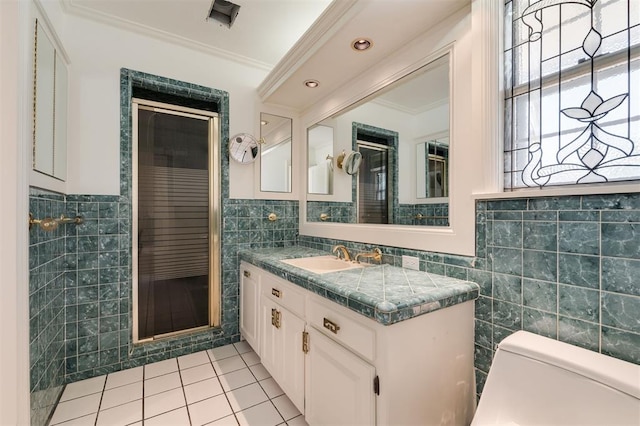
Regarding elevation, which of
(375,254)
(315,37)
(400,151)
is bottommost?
(375,254)

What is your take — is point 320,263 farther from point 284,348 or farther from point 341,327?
point 341,327

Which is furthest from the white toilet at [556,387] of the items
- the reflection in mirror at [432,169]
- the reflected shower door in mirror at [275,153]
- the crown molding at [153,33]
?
the crown molding at [153,33]

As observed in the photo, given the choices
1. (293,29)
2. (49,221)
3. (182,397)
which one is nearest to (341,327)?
(182,397)

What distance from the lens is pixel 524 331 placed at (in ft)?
3.89

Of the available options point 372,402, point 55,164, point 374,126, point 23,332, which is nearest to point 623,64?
point 374,126

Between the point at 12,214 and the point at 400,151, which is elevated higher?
the point at 400,151

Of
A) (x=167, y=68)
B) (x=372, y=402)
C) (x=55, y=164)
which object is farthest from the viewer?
(x=167, y=68)

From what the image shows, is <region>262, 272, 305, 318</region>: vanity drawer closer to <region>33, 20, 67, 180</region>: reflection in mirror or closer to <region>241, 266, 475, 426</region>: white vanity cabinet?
<region>241, 266, 475, 426</region>: white vanity cabinet

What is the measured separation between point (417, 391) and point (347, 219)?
1.38 metres

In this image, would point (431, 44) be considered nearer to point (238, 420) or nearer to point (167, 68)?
point (167, 68)

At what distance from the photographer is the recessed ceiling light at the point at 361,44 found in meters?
1.69

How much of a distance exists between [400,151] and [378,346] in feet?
4.23

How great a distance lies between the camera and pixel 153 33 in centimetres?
222

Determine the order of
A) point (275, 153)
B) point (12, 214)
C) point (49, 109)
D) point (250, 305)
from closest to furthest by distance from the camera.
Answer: point (12, 214)
point (49, 109)
point (250, 305)
point (275, 153)
